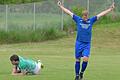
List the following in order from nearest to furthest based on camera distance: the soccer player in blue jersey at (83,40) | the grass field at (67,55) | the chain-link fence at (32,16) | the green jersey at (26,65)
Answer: the soccer player in blue jersey at (83,40) < the green jersey at (26,65) < the grass field at (67,55) < the chain-link fence at (32,16)

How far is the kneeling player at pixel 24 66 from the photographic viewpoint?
1809cm

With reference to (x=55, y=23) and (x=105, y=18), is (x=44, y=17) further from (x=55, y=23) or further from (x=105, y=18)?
(x=105, y=18)

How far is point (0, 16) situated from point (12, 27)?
4.13 feet

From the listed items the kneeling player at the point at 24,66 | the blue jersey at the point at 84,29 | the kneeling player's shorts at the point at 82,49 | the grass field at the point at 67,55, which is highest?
the blue jersey at the point at 84,29

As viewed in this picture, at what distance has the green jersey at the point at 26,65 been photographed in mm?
18245

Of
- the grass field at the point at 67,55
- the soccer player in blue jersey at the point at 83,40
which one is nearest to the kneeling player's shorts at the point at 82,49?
the soccer player in blue jersey at the point at 83,40

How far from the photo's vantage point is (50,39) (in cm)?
4422

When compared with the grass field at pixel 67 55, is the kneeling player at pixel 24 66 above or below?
above

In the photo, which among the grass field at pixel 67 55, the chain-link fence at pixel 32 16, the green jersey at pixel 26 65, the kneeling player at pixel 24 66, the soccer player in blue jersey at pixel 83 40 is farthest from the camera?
the chain-link fence at pixel 32 16

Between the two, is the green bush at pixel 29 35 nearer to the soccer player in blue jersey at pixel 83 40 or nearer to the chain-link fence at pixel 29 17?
the chain-link fence at pixel 29 17

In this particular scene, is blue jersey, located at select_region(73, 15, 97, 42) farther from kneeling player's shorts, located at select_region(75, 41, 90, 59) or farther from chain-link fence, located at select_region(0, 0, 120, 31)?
chain-link fence, located at select_region(0, 0, 120, 31)

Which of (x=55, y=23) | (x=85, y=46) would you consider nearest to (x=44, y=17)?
(x=55, y=23)

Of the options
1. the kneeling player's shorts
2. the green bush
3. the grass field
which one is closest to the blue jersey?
the kneeling player's shorts

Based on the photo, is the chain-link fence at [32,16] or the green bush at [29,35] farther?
the chain-link fence at [32,16]
